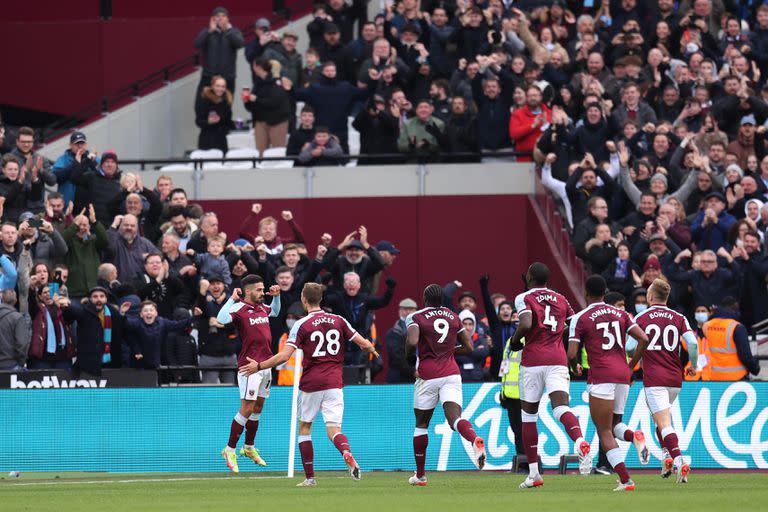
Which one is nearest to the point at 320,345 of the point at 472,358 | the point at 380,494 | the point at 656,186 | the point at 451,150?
the point at 380,494

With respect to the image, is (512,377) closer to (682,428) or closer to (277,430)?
(682,428)

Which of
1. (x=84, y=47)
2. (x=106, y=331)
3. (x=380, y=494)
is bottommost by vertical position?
(x=380, y=494)

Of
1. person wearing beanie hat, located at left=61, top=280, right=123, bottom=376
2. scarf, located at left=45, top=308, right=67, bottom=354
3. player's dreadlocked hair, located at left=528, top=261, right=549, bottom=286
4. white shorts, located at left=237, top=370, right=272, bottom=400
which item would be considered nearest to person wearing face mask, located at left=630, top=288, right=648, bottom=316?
white shorts, located at left=237, top=370, right=272, bottom=400

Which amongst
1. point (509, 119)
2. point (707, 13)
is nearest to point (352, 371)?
point (509, 119)

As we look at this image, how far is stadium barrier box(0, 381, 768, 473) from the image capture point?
21.9 m

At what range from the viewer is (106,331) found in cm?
2266

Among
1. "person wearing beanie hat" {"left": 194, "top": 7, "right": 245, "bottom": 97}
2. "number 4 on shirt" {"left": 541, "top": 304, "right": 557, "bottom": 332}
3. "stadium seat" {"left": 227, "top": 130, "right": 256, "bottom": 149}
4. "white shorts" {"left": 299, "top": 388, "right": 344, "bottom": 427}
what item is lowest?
"white shorts" {"left": 299, "top": 388, "right": 344, "bottom": 427}

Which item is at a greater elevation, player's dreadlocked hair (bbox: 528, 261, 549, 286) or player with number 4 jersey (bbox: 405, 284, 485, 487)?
player's dreadlocked hair (bbox: 528, 261, 549, 286)

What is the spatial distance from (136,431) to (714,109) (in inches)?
464

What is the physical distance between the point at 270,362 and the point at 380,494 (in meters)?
2.63

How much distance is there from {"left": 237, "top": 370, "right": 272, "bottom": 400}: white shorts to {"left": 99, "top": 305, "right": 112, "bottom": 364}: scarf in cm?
302

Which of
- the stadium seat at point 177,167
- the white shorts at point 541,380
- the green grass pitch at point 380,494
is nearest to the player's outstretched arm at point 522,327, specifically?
the white shorts at point 541,380

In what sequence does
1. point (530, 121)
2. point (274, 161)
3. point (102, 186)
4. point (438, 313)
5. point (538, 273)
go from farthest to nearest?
point (274, 161) → point (530, 121) → point (102, 186) → point (438, 313) → point (538, 273)

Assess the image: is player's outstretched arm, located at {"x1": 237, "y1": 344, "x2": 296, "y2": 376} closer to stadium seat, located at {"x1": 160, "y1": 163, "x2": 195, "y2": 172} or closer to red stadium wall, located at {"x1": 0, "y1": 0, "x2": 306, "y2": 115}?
stadium seat, located at {"x1": 160, "y1": 163, "x2": 195, "y2": 172}
